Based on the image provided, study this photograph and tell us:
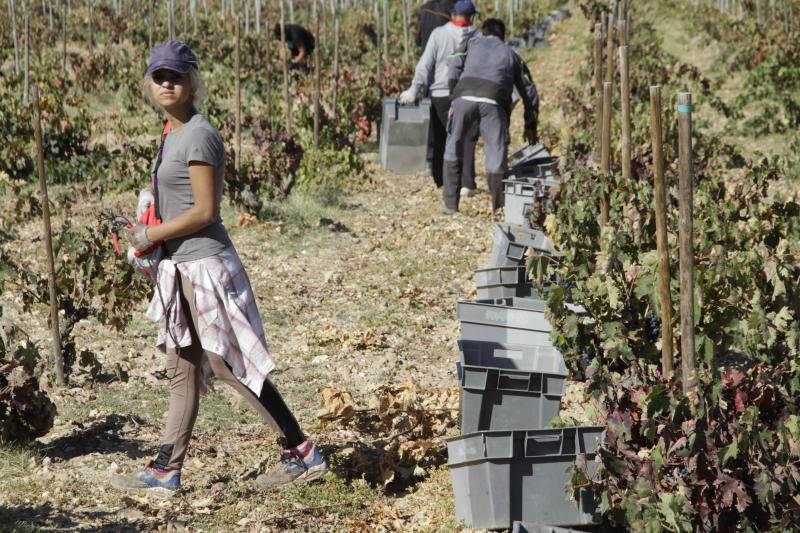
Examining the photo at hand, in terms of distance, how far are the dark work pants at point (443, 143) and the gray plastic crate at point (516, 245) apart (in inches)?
101

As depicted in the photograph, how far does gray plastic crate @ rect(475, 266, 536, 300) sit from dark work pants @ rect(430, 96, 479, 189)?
327 centimetres

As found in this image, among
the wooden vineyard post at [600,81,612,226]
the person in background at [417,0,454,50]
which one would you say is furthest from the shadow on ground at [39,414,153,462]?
the person in background at [417,0,454,50]

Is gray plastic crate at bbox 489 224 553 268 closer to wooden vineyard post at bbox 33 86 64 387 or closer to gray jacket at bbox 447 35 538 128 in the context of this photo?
gray jacket at bbox 447 35 538 128

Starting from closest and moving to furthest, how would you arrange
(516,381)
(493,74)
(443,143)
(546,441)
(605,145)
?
1. (546,441)
2. (516,381)
3. (605,145)
4. (493,74)
5. (443,143)

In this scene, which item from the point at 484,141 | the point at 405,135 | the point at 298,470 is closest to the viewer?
the point at 298,470

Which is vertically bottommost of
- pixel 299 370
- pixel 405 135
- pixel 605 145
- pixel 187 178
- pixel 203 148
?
pixel 299 370

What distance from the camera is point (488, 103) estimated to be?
838 centimetres

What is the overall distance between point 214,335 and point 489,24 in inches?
239

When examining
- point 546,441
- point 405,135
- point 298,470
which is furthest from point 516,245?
point 405,135

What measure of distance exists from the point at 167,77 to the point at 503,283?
2.56 m

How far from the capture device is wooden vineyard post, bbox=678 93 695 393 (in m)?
3.16

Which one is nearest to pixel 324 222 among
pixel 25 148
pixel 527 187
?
pixel 527 187

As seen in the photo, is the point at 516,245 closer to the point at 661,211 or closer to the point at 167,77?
the point at 661,211

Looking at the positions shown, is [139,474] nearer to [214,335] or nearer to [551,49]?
[214,335]
